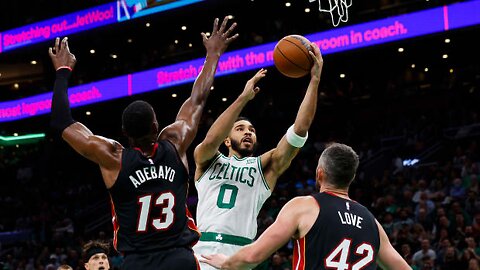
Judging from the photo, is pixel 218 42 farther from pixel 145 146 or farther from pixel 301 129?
pixel 145 146

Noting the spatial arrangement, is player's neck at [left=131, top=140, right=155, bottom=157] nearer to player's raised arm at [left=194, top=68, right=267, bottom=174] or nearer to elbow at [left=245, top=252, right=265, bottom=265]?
elbow at [left=245, top=252, right=265, bottom=265]

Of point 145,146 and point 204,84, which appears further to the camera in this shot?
point 204,84

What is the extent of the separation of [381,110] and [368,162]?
386 centimetres

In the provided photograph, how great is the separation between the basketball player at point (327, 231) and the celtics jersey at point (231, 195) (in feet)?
5.25

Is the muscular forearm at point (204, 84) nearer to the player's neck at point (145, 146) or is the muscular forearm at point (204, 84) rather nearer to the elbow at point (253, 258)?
the player's neck at point (145, 146)

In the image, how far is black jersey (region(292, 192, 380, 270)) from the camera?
446cm

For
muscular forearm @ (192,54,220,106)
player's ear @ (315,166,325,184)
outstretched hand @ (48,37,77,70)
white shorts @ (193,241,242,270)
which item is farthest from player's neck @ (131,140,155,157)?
white shorts @ (193,241,242,270)

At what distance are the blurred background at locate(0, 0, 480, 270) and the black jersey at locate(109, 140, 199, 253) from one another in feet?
26.5

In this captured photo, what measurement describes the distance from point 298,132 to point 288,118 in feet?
56.8

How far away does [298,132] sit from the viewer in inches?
240

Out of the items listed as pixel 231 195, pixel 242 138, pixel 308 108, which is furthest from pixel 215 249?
pixel 308 108

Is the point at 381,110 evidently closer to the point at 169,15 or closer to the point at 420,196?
the point at 169,15

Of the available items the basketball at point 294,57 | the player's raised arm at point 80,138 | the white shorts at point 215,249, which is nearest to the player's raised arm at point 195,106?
the player's raised arm at point 80,138

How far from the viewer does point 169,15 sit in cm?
2228
